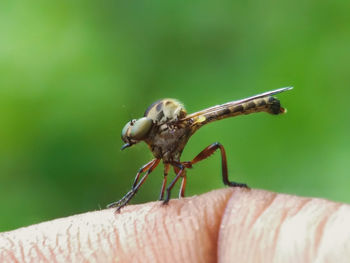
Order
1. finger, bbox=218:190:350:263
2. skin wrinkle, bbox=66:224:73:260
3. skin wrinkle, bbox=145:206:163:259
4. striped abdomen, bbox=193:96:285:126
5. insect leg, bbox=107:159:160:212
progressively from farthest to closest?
striped abdomen, bbox=193:96:285:126
insect leg, bbox=107:159:160:212
skin wrinkle, bbox=66:224:73:260
skin wrinkle, bbox=145:206:163:259
finger, bbox=218:190:350:263

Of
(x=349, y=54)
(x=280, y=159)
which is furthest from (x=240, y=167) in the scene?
(x=349, y=54)

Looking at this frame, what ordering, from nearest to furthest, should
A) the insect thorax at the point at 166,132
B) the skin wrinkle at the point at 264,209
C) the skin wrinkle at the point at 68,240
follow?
the skin wrinkle at the point at 264,209 → the skin wrinkle at the point at 68,240 → the insect thorax at the point at 166,132

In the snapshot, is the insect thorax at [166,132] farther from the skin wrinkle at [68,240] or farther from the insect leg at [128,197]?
the skin wrinkle at [68,240]

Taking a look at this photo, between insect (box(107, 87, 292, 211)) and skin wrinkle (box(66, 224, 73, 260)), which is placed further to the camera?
insect (box(107, 87, 292, 211))

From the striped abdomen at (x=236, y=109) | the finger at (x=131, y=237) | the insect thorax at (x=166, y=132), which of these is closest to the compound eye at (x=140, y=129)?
the insect thorax at (x=166, y=132)

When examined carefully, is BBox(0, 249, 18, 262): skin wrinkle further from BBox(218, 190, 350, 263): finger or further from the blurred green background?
the blurred green background

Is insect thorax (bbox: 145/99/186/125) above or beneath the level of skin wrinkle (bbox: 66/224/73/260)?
above

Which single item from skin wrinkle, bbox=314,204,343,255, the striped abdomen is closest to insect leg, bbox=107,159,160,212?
the striped abdomen

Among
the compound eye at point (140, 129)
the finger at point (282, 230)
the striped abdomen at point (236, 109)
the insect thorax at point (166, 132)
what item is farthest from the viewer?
the striped abdomen at point (236, 109)
